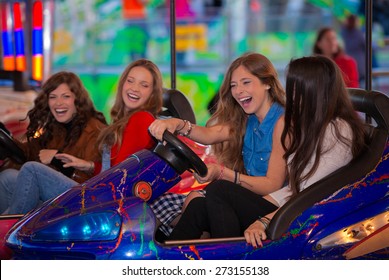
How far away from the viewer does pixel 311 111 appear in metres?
2.07

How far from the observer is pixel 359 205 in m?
2.05

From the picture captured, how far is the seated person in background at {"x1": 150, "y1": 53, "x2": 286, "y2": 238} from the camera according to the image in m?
2.14

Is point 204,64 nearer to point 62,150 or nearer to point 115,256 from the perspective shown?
point 62,150

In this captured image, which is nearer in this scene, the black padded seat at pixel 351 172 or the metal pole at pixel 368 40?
the black padded seat at pixel 351 172

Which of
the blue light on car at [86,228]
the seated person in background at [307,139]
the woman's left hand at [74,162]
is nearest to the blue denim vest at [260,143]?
the seated person in background at [307,139]

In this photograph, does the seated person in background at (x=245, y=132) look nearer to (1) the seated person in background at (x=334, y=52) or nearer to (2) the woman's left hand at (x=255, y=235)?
(2) the woman's left hand at (x=255, y=235)

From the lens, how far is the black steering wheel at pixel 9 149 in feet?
8.66

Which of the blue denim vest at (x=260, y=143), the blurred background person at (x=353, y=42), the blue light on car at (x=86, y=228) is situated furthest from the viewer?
the blurred background person at (x=353, y=42)

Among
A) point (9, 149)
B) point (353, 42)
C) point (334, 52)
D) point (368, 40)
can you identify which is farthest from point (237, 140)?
point (353, 42)

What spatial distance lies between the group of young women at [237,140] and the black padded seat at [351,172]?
32mm
